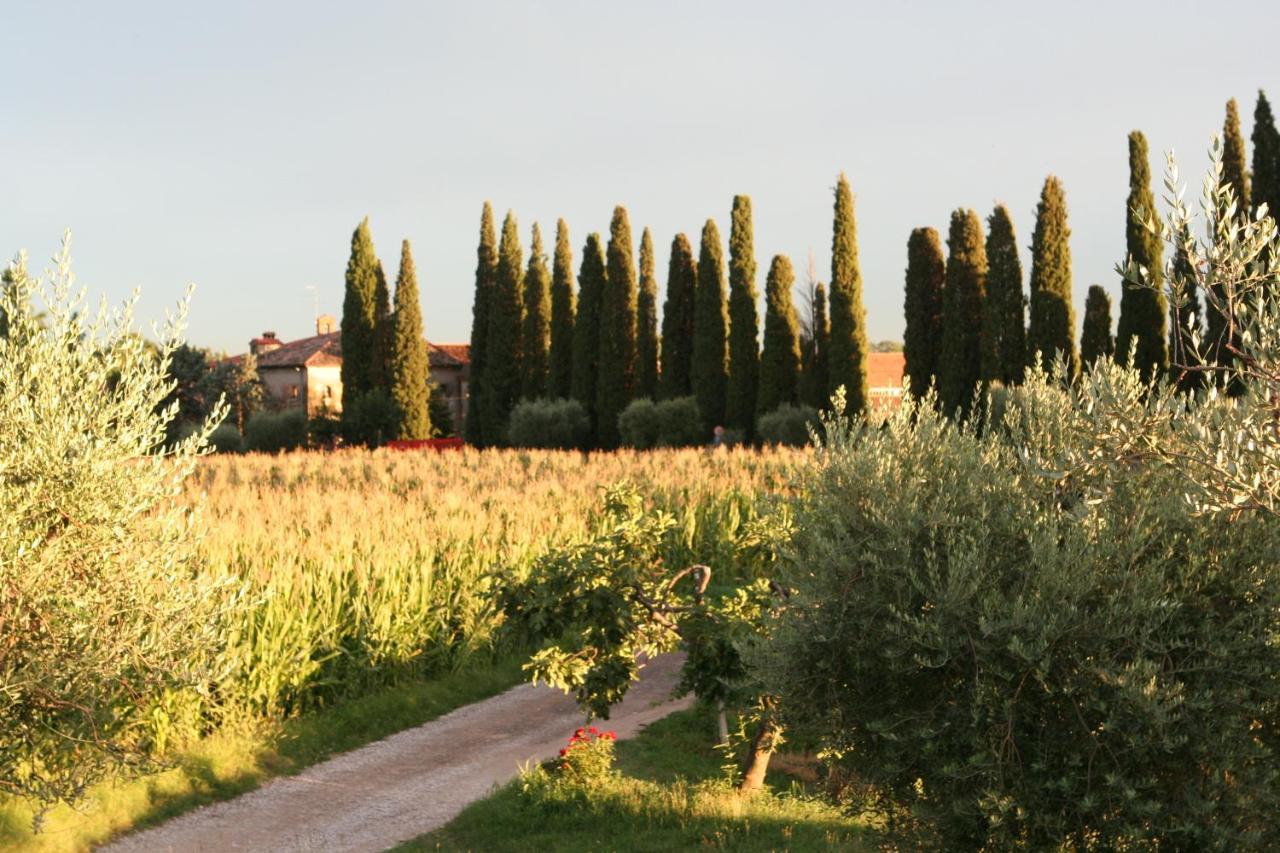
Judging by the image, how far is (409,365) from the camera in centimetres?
5281

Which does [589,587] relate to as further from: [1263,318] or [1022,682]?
[1263,318]

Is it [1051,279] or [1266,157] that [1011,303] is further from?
[1266,157]

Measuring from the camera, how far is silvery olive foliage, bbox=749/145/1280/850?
6.08 meters

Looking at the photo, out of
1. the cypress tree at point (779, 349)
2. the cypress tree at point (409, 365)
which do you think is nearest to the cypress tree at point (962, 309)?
the cypress tree at point (779, 349)

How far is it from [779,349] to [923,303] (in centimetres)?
608

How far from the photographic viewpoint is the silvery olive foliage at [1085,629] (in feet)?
20.0

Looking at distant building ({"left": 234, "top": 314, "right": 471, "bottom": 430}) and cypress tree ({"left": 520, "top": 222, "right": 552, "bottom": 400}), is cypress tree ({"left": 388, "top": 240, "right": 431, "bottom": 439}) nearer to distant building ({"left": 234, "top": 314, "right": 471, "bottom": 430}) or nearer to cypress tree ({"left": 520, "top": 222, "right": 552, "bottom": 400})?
cypress tree ({"left": 520, "top": 222, "right": 552, "bottom": 400})

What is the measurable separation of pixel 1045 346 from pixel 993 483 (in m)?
31.8

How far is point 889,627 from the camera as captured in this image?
6402mm

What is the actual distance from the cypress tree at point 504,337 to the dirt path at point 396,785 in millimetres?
41610

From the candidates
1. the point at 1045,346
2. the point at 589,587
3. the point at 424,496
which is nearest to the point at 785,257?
the point at 1045,346

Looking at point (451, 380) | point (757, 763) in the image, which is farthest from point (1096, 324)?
point (451, 380)

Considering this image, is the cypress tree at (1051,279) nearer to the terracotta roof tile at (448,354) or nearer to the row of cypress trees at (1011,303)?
the row of cypress trees at (1011,303)

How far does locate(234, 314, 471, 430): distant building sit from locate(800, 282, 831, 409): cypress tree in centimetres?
2588
